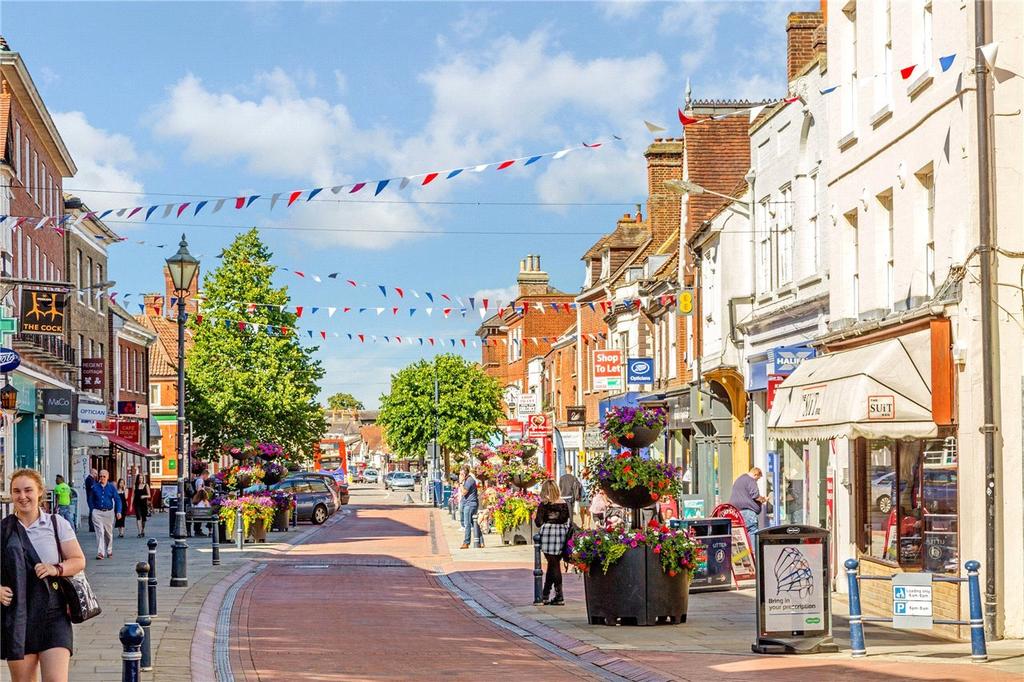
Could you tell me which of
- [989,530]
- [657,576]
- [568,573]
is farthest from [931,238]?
[568,573]

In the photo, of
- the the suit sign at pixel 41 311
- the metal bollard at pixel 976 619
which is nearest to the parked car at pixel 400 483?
the the suit sign at pixel 41 311

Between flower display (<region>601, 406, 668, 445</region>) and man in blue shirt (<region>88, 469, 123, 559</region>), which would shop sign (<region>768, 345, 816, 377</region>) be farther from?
man in blue shirt (<region>88, 469, 123, 559</region>)

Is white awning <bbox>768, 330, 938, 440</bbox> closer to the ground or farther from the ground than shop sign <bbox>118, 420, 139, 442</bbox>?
farther from the ground

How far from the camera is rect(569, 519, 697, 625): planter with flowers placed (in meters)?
16.8

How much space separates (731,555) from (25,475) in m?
14.1

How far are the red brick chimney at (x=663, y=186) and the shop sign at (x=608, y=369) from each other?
486 cm

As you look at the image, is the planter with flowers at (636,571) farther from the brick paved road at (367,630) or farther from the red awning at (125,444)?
the red awning at (125,444)

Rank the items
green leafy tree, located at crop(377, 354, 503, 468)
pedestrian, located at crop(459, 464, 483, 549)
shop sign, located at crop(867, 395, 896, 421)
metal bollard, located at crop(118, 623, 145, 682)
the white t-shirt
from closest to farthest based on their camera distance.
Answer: metal bollard, located at crop(118, 623, 145, 682) → the white t-shirt → shop sign, located at crop(867, 395, 896, 421) → pedestrian, located at crop(459, 464, 483, 549) → green leafy tree, located at crop(377, 354, 503, 468)

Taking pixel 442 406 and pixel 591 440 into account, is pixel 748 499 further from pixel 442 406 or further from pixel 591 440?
pixel 442 406

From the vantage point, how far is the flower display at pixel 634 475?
56.9 ft

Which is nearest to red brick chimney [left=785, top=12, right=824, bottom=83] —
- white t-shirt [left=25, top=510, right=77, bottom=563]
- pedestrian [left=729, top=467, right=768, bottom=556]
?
pedestrian [left=729, top=467, right=768, bottom=556]

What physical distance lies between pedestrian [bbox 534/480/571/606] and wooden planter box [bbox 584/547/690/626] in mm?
2367

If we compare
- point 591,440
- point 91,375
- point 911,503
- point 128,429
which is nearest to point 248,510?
point 91,375

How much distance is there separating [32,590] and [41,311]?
75.7ft
